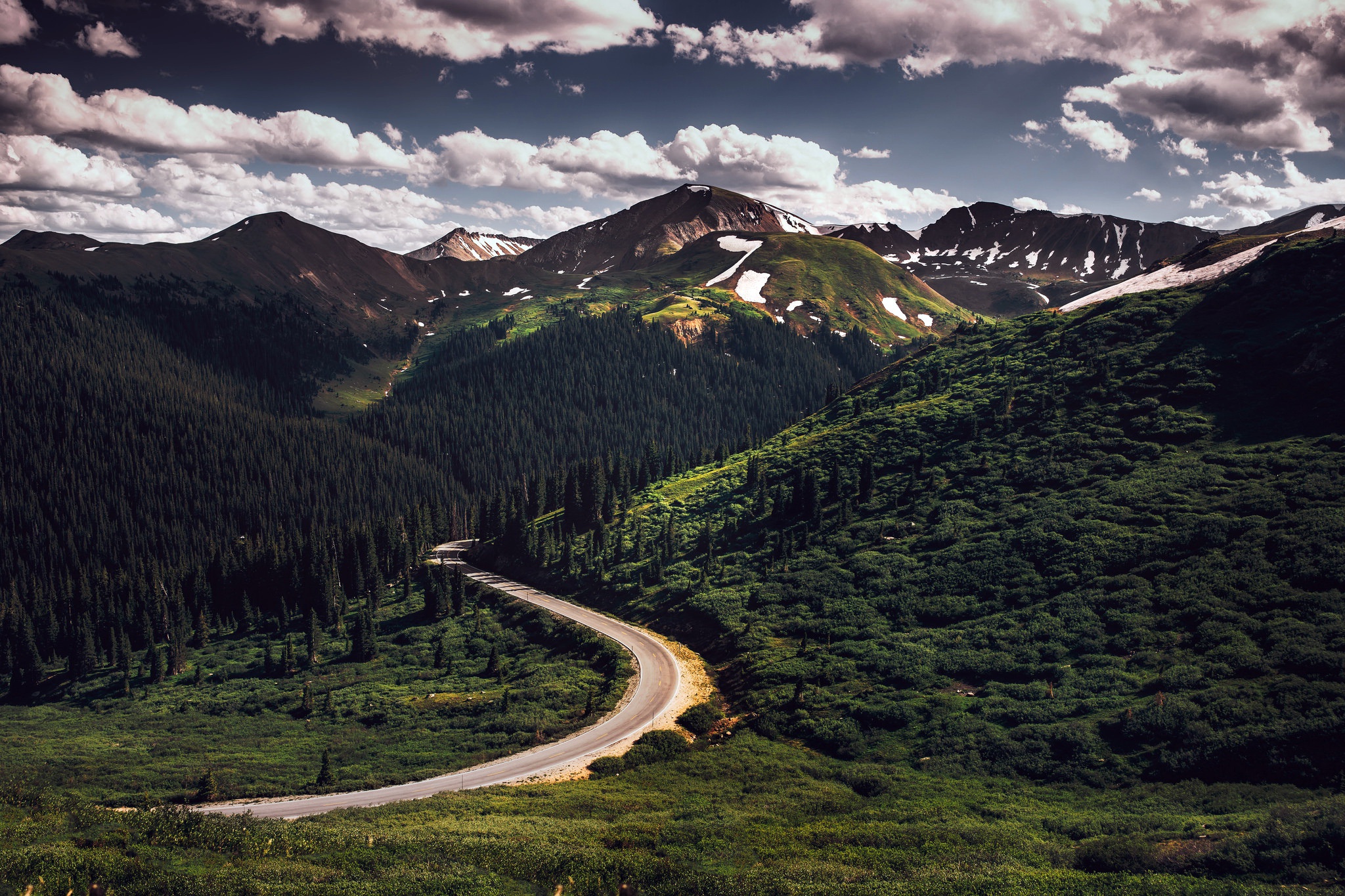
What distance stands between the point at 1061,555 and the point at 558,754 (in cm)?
5702

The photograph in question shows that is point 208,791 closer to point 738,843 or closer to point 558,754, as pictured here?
point 558,754

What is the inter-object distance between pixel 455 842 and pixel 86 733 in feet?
240

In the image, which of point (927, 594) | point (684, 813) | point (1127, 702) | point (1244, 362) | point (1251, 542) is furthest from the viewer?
point (1244, 362)

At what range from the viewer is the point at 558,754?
6506 cm

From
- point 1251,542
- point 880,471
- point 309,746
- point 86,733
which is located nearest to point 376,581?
point 86,733

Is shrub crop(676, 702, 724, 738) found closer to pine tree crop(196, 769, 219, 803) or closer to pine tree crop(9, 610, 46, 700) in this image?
pine tree crop(196, 769, 219, 803)

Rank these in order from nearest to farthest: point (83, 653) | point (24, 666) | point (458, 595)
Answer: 1. point (83, 653)
2. point (24, 666)
3. point (458, 595)

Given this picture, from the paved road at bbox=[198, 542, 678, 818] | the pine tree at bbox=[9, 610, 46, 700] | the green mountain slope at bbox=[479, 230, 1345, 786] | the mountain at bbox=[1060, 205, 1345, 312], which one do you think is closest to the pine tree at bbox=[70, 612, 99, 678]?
the pine tree at bbox=[9, 610, 46, 700]

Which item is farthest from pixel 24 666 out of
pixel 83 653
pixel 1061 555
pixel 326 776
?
pixel 1061 555

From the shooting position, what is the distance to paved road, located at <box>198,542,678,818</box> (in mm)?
55312

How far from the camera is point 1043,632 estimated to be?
70625mm

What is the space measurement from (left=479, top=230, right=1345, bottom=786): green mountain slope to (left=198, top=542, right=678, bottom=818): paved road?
285 inches

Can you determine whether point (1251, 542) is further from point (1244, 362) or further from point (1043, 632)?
point (1244, 362)

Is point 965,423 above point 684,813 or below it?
above
